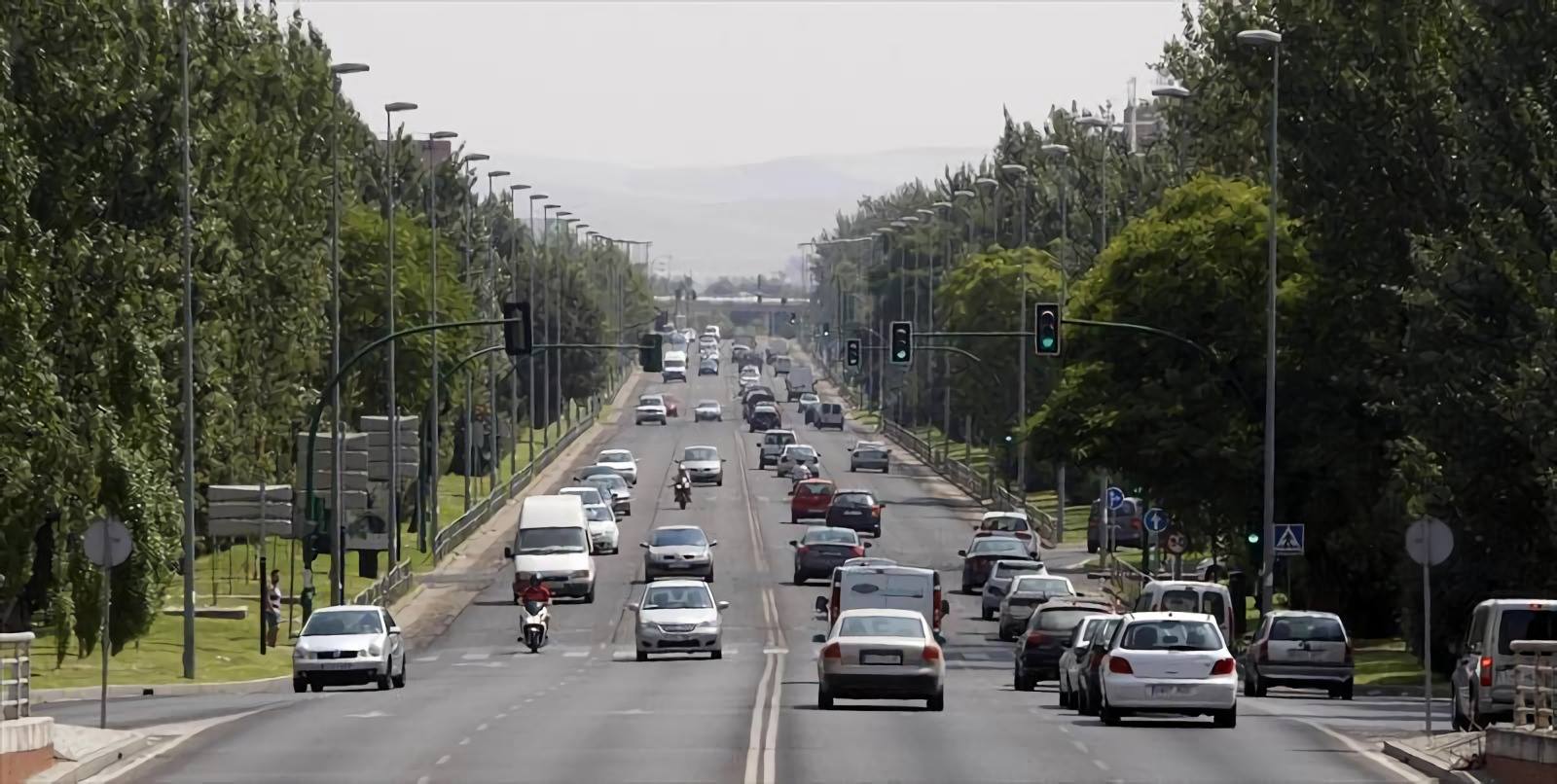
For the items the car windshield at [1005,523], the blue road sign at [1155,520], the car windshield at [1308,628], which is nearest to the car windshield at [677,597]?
the car windshield at [1308,628]

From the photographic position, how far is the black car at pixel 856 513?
91625 mm

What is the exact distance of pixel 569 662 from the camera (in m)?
57.3

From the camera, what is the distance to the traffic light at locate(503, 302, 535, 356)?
193ft

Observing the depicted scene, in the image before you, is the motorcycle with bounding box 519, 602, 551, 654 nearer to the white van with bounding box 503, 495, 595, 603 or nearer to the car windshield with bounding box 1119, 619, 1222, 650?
the white van with bounding box 503, 495, 595, 603

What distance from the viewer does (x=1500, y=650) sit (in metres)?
35.9

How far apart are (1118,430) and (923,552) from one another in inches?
960

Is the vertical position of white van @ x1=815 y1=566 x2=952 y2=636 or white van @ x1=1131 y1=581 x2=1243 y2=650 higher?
white van @ x1=1131 y1=581 x2=1243 y2=650

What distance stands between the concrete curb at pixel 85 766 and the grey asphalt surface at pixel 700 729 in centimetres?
50

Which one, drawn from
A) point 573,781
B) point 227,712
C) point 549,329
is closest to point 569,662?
point 227,712

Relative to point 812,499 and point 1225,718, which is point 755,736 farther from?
point 812,499

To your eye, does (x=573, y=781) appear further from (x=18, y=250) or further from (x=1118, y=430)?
(x=1118, y=430)

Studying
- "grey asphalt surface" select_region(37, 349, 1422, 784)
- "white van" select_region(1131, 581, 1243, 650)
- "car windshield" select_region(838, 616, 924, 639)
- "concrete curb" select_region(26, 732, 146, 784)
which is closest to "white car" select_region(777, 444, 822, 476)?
"grey asphalt surface" select_region(37, 349, 1422, 784)

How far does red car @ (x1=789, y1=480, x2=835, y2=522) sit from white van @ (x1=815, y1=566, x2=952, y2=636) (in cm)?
4473

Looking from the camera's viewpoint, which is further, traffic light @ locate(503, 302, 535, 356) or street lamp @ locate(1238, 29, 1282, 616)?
traffic light @ locate(503, 302, 535, 356)
